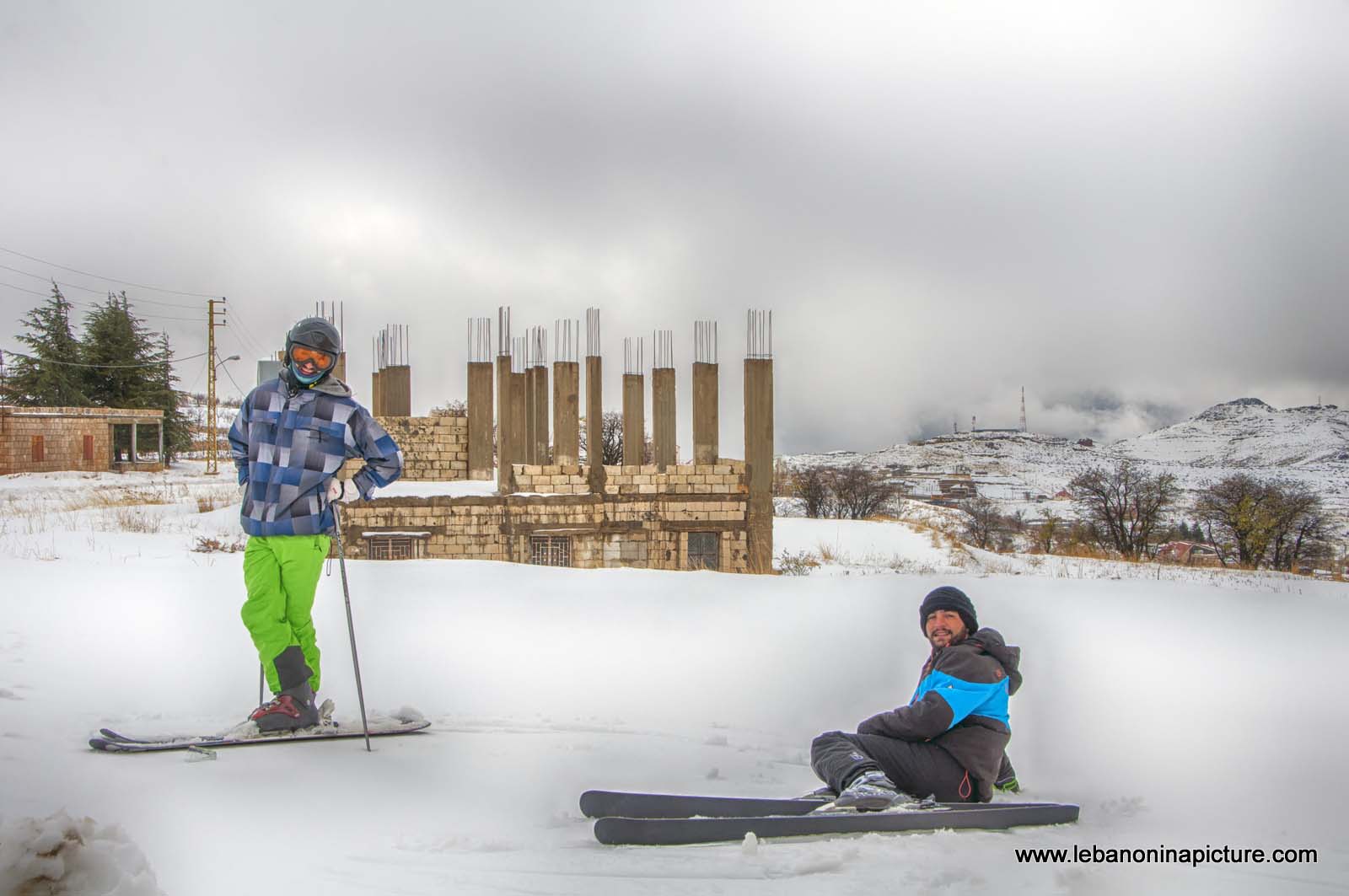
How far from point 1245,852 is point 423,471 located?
35.9ft

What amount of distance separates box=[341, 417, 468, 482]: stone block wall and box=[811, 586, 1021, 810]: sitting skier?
10.1 meters

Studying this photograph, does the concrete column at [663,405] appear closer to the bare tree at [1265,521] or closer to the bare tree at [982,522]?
the bare tree at [1265,521]

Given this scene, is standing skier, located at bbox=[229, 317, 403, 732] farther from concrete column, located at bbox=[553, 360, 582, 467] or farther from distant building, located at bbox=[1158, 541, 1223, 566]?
distant building, located at bbox=[1158, 541, 1223, 566]

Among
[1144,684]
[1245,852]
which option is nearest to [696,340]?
[1144,684]

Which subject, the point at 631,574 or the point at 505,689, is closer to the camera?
the point at 505,689

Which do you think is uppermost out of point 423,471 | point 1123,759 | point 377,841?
point 423,471

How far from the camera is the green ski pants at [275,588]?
127 inches

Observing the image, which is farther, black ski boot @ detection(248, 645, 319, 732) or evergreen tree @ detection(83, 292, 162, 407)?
evergreen tree @ detection(83, 292, 162, 407)

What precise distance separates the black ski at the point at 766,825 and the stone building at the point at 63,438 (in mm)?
15692

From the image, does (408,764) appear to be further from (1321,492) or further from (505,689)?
(1321,492)

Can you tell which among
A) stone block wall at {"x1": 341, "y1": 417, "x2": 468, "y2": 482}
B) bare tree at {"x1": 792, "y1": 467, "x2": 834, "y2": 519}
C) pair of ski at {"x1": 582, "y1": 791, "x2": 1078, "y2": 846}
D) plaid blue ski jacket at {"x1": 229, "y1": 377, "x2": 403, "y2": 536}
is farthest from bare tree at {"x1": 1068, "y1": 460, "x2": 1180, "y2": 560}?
plaid blue ski jacket at {"x1": 229, "y1": 377, "x2": 403, "y2": 536}

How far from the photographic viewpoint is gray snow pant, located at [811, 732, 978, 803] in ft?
8.65

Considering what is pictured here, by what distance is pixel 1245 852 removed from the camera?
7.87 feet

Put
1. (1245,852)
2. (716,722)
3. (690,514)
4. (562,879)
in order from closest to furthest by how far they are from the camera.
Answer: (562,879) < (1245,852) < (716,722) < (690,514)
